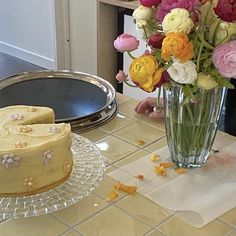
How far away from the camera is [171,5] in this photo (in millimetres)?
916

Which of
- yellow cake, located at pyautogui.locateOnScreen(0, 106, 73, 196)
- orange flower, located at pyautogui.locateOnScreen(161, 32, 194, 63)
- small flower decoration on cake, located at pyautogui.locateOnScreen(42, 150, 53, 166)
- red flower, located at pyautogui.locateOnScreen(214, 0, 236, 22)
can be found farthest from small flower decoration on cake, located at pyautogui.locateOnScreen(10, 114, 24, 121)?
red flower, located at pyautogui.locateOnScreen(214, 0, 236, 22)

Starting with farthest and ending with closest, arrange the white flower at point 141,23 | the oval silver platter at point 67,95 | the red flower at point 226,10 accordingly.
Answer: the oval silver platter at point 67,95 → the white flower at point 141,23 → the red flower at point 226,10

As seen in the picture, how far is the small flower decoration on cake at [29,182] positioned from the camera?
0.96 meters

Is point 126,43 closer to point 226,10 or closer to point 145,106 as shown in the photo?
point 226,10

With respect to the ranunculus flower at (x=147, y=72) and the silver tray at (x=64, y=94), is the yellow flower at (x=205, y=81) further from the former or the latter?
the silver tray at (x=64, y=94)

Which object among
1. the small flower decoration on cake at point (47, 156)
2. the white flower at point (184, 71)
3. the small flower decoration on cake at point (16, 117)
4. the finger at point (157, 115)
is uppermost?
the white flower at point (184, 71)

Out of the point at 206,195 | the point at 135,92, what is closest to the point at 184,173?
the point at 206,195

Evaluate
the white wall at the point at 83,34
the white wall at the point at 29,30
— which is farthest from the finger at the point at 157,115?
the white wall at the point at 29,30

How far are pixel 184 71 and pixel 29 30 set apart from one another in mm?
3310

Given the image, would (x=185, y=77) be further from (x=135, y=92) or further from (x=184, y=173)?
(x=135, y=92)

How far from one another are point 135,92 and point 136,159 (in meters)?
1.57

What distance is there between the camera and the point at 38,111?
111cm

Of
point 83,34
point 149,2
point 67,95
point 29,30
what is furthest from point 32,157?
point 29,30

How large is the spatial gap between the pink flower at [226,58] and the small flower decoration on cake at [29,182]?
0.42 m
